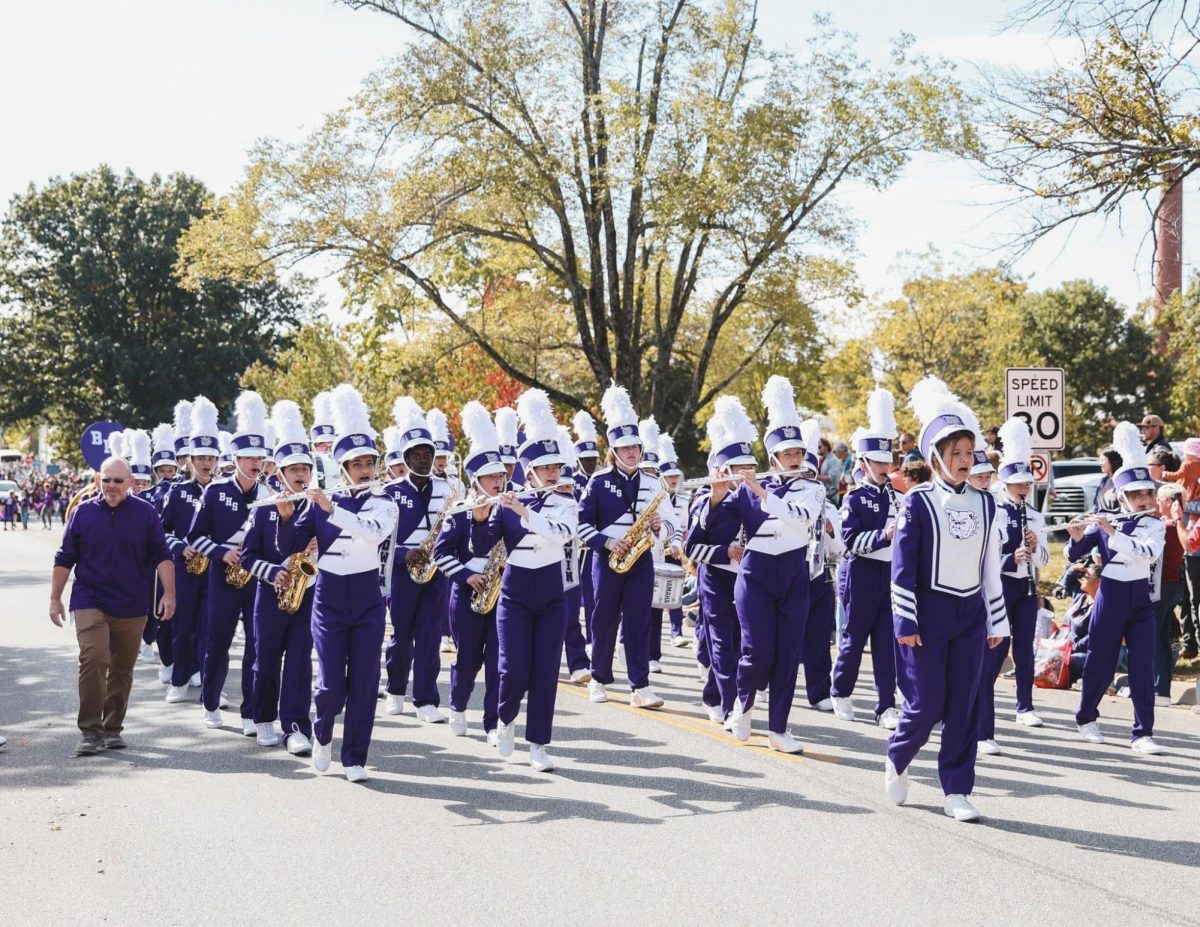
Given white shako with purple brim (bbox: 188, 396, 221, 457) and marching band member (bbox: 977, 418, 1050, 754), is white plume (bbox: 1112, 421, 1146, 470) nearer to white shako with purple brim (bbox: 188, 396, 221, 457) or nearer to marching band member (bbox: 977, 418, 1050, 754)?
marching band member (bbox: 977, 418, 1050, 754)

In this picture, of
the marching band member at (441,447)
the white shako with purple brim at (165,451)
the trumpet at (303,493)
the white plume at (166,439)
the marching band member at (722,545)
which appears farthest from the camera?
the white plume at (166,439)

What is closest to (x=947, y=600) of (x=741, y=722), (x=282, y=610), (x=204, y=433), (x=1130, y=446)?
(x=741, y=722)

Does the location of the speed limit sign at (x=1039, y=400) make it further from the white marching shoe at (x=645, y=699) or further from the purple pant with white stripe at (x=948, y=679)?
the purple pant with white stripe at (x=948, y=679)

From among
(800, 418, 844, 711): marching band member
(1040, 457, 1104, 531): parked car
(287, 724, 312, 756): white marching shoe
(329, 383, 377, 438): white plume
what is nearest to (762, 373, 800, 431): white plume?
(800, 418, 844, 711): marching band member

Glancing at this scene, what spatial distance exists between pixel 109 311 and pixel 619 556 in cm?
4681

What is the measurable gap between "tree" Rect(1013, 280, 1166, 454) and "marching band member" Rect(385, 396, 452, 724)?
115ft

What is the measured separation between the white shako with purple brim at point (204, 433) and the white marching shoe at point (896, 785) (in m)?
6.59

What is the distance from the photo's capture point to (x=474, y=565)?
377 inches

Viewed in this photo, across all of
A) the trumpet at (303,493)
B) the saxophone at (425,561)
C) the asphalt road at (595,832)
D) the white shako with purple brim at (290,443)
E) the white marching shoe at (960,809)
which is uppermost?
the white shako with purple brim at (290,443)

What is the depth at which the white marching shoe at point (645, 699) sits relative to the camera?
11430 millimetres

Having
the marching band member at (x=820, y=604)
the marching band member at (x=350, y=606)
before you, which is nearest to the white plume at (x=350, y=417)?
the marching band member at (x=350, y=606)

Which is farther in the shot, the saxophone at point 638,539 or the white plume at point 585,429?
the white plume at point 585,429

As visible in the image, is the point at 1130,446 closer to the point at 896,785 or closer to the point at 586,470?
the point at 896,785

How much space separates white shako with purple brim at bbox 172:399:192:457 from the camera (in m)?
13.4
